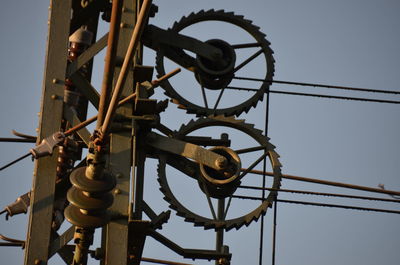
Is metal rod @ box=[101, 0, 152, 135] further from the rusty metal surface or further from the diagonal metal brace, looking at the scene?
the diagonal metal brace

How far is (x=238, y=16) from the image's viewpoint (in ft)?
41.0

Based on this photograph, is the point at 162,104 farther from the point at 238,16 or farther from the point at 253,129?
the point at 238,16

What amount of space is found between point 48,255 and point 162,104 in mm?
2201

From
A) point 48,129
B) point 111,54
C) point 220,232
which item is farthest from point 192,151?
point 111,54

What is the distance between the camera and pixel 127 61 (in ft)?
21.5

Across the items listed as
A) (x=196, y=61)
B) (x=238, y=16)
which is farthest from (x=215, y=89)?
(x=238, y=16)

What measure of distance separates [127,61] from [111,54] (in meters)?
0.18

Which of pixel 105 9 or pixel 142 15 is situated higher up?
pixel 105 9

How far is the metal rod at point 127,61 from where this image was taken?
20.1 feet

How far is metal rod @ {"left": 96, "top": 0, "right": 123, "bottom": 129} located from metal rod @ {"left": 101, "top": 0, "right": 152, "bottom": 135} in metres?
0.07

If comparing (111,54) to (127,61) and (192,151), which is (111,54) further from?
(192,151)

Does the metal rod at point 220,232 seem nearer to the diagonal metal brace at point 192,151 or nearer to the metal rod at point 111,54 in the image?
the diagonal metal brace at point 192,151

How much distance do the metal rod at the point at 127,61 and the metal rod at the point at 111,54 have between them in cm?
7

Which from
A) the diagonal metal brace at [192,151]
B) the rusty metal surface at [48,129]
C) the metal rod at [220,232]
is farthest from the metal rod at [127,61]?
the metal rod at [220,232]
